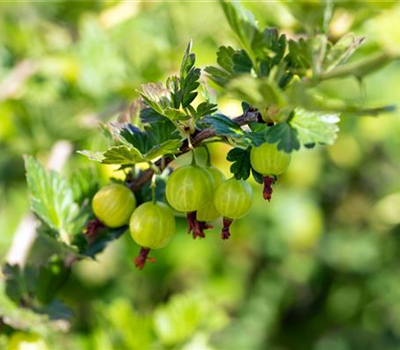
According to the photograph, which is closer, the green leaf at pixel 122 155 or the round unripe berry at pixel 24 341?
the green leaf at pixel 122 155

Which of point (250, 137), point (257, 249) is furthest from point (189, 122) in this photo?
point (257, 249)

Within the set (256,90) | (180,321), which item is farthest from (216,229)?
(256,90)

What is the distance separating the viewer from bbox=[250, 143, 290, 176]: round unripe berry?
704 mm

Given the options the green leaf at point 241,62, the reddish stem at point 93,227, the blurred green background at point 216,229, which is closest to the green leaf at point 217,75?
the green leaf at point 241,62

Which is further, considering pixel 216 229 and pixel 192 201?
pixel 216 229

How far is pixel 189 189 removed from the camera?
2.44 ft

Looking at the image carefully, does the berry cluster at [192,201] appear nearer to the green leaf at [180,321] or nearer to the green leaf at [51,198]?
the green leaf at [51,198]

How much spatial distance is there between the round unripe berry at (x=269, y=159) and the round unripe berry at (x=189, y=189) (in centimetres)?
7

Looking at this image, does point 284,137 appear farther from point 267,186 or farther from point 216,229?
point 216,229

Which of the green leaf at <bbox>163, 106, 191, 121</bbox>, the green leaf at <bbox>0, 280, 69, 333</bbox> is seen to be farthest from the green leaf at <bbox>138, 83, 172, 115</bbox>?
the green leaf at <bbox>0, 280, 69, 333</bbox>

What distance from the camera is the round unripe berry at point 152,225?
780 millimetres

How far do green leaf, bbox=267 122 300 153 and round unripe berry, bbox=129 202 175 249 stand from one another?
0.59 feet

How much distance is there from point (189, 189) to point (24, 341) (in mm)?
406

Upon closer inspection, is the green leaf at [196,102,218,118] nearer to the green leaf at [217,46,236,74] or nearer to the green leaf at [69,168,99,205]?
the green leaf at [217,46,236,74]
